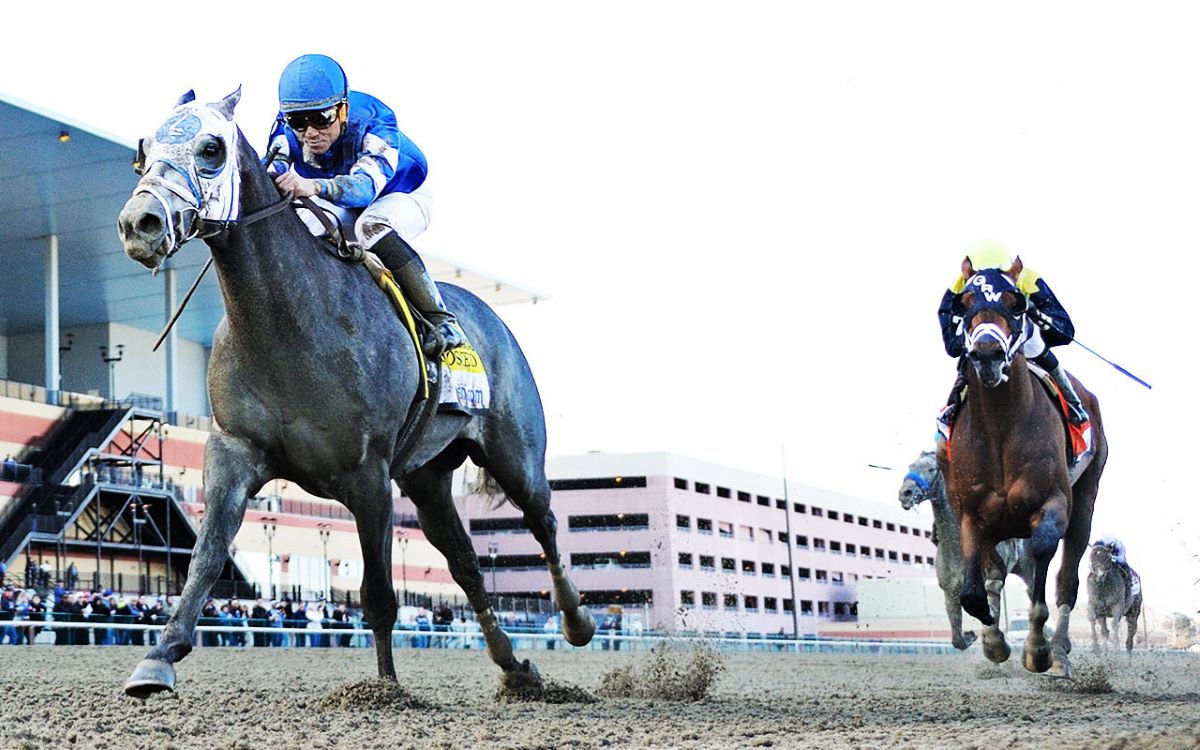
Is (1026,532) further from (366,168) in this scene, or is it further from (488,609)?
(366,168)

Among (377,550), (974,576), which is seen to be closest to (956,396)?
(974,576)

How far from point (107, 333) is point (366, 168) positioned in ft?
182

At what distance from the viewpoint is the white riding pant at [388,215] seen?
794cm

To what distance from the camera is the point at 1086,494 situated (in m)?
11.7

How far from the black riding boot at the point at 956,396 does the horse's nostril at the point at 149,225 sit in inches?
231

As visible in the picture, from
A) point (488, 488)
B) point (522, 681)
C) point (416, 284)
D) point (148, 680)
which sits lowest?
point (522, 681)

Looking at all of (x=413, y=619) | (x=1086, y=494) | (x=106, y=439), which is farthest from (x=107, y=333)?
(x=1086, y=494)

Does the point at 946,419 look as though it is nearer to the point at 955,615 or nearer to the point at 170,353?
the point at 955,615

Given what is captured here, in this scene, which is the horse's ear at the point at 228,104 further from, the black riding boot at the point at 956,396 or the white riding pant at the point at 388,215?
the black riding boot at the point at 956,396

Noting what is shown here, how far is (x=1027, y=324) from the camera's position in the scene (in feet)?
35.2

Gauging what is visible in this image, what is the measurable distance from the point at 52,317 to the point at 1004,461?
43.2 m

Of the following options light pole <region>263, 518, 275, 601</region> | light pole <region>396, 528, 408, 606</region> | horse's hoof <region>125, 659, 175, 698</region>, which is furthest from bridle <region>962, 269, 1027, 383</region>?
light pole <region>396, 528, 408, 606</region>

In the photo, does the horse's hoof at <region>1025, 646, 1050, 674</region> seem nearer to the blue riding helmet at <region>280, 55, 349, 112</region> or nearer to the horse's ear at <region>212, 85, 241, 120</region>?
the blue riding helmet at <region>280, 55, 349, 112</region>

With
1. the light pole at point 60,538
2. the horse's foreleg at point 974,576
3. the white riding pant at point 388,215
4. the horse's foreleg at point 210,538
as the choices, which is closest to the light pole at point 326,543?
the light pole at point 60,538
